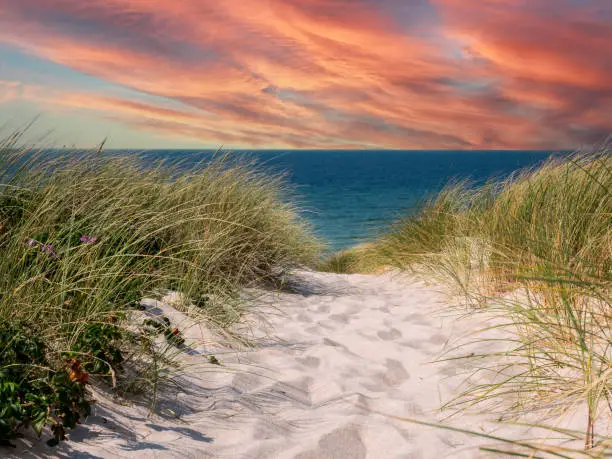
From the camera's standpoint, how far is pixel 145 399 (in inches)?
84.7

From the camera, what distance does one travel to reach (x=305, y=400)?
2416mm

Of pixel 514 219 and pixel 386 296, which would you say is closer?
pixel 514 219

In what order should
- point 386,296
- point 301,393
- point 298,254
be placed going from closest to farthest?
point 301,393, point 386,296, point 298,254

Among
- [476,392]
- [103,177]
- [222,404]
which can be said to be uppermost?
A: [103,177]

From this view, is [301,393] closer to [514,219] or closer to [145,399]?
[145,399]

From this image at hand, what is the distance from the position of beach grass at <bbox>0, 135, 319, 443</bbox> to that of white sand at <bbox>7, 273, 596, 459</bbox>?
18cm

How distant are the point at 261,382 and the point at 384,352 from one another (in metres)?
0.88

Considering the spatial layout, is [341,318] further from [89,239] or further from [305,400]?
[89,239]

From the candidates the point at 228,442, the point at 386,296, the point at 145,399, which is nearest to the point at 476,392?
the point at 228,442

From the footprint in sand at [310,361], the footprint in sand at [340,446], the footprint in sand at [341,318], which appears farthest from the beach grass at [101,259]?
the footprint in sand at [340,446]

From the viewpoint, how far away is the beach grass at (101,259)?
1.86 m

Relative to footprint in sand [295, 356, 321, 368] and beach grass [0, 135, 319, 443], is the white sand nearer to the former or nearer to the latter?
footprint in sand [295, 356, 321, 368]

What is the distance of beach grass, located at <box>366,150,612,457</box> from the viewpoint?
192 centimetres

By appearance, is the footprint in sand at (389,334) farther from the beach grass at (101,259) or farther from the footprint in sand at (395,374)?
the beach grass at (101,259)
